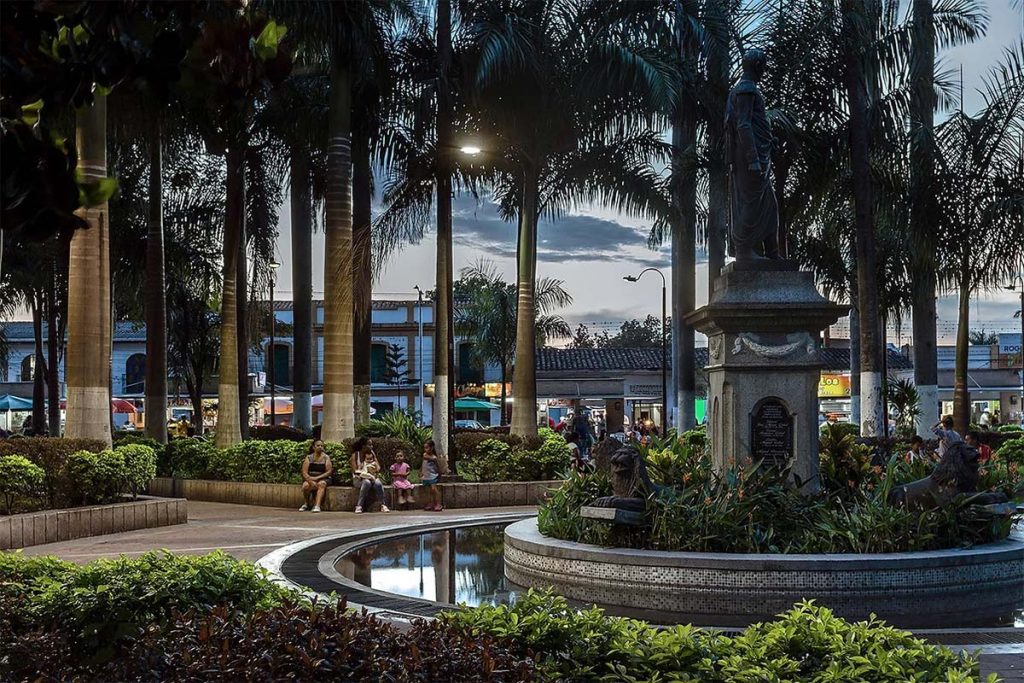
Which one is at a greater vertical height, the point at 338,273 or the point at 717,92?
the point at 717,92

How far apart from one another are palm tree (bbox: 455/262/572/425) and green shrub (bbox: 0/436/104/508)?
31.5m

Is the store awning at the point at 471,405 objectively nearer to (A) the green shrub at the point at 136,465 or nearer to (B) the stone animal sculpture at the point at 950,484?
(A) the green shrub at the point at 136,465

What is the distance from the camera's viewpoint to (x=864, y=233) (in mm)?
23609

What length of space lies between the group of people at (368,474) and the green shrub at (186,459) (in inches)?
157

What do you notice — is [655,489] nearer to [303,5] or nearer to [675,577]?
[675,577]

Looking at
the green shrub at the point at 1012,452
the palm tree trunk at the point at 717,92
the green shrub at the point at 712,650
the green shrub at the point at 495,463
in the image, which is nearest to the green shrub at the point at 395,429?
the green shrub at the point at 495,463

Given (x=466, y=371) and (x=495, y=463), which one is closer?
(x=495, y=463)

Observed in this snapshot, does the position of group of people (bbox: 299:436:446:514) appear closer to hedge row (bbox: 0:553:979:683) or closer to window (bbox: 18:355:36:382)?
hedge row (bbox: 0:553:979:683)

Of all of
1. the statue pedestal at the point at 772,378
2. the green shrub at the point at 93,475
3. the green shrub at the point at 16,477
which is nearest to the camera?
the statue pedestal at the point at 772,378

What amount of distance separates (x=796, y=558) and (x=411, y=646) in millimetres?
5637

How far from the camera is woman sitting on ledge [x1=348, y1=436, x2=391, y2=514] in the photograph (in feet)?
63.7

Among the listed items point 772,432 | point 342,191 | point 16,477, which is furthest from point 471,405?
point 772,432

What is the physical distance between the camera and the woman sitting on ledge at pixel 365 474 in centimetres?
1942

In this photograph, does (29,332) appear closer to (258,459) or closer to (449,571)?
(258,459)
